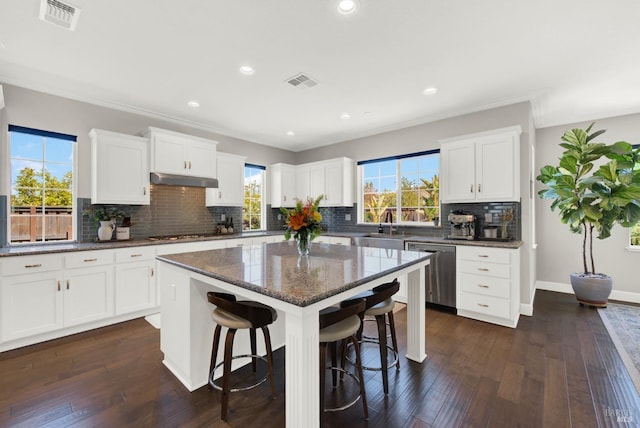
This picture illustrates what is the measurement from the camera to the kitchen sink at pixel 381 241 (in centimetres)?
401

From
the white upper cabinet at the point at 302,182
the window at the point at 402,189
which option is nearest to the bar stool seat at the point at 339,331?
the window at the point at 402,189

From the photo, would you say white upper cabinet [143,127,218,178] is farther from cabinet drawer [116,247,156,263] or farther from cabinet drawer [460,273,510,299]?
cabinet drawer [460,273,510,299]

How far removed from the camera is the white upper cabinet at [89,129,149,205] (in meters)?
3.42

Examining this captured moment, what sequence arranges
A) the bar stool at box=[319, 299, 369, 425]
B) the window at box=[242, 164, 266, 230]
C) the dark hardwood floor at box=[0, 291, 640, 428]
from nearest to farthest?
the bar stool at box=[319, 299, 369, 425]
the dark hardwood floor at box=[0, 291, 640, 428]
the window at box=[242, 164, 266, 230]

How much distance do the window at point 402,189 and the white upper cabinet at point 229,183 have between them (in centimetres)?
217

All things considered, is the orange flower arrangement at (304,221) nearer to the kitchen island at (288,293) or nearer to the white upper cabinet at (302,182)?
the kitchen island at (288,293)

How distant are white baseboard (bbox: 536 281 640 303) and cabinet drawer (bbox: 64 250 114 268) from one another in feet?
20.1

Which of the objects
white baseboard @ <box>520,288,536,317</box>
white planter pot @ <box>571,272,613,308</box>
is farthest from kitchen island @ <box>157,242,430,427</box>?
white planter pot @ <box>571,272,613,308</box>

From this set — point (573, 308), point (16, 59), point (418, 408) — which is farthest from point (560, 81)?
A: point (16, 59)

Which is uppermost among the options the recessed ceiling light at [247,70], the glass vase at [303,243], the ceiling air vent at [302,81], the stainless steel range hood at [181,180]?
the ceiling air vent at [302,81]

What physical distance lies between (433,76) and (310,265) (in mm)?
2425

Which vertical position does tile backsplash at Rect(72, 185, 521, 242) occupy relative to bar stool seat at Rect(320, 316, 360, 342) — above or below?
above

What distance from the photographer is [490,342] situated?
2.82 m

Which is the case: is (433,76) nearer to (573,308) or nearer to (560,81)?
(560,81)
